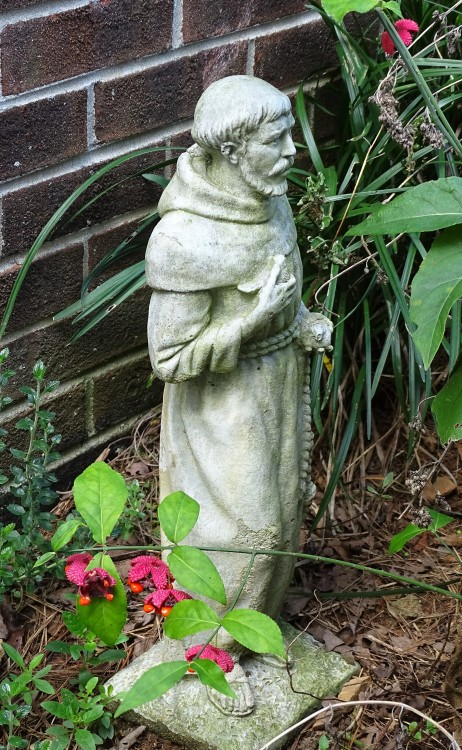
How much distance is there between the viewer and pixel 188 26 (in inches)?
125

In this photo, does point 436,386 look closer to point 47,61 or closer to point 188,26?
point 188,26

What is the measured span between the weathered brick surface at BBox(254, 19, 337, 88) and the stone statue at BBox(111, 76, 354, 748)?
122cm


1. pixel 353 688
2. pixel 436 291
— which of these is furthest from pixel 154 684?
pixel 353 688

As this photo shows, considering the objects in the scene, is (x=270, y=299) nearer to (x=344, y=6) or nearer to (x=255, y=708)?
(x=344, y=6)

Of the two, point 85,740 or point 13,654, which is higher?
point 13,654

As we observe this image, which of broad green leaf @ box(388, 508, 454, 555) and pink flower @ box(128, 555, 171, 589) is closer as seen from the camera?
pink flower @ box(128, 555, 171, 589)

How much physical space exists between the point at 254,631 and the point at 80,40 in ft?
6.18

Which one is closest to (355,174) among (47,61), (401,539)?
(47,61)

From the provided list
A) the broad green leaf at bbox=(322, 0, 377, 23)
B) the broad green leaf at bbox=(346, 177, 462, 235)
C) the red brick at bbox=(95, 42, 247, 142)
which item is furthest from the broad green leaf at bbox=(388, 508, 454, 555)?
the red brick at bbox=(95, 42, 247, 142)

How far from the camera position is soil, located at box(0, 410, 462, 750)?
2695mm

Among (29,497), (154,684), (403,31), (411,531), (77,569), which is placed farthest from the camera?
(29,497)

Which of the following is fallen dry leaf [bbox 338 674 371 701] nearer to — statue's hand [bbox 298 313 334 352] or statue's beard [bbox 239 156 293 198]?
statue's hand [bbox 298 313 334 352]

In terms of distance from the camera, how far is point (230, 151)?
2.14 m

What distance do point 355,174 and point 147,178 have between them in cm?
73
